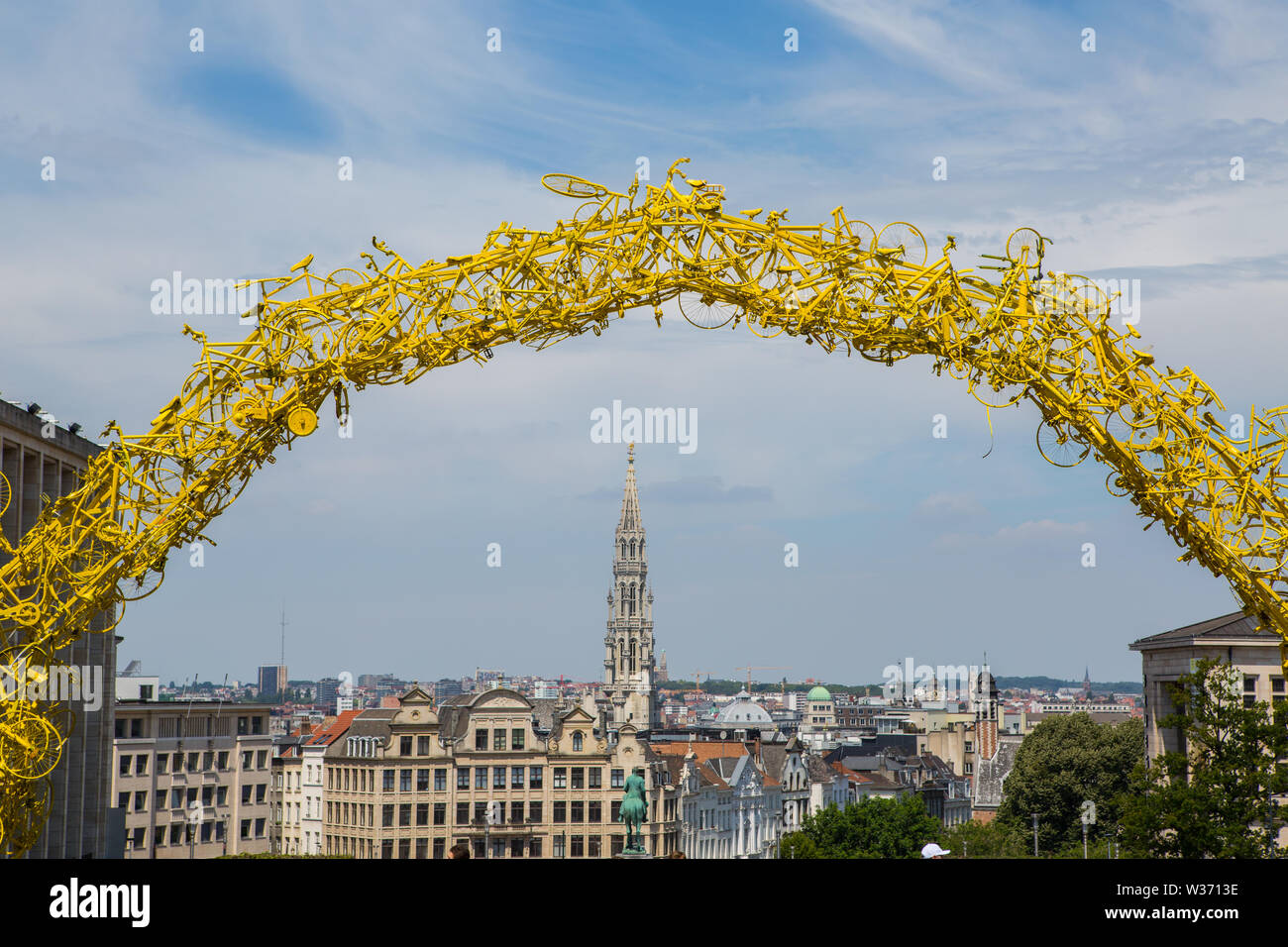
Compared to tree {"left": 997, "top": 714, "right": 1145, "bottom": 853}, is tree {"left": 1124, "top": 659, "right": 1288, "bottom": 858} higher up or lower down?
higher up

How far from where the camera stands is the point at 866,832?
72.8 m

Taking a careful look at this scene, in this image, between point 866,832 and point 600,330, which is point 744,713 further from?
point 600,330

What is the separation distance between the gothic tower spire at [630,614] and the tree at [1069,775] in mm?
94878

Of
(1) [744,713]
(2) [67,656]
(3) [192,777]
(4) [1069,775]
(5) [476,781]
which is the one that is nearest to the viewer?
(2) [67,656]

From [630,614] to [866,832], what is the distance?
90648mm

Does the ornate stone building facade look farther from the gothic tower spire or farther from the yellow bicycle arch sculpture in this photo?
the gothic tower spire

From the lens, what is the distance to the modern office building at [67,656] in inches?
671

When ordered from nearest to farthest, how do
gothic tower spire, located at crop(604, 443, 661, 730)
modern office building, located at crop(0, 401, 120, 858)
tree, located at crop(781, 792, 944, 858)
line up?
modern office building, located at crop(0, 401, 120, 858), tree, located at crop(781, 792, 944, 858), gothic tower spire, located at crop(604, 443, 661, 730)

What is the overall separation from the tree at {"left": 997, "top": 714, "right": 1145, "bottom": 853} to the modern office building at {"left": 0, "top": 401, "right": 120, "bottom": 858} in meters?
48.3

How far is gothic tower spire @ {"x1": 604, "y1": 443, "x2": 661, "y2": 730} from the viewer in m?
162

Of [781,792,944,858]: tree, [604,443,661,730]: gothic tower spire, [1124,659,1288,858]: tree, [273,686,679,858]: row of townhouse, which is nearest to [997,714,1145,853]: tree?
[781,792,944,858]: tree

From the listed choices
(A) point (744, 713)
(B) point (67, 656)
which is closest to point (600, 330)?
(B) point (67, 656)
